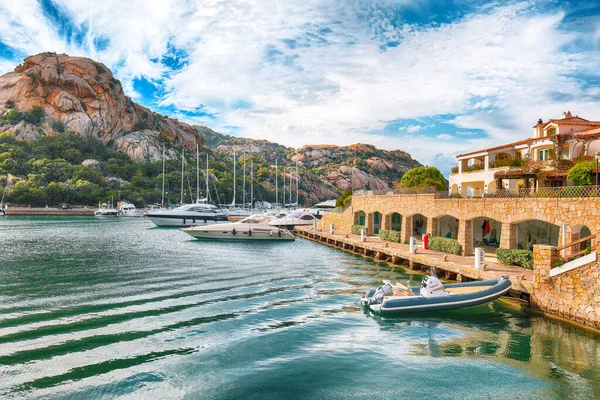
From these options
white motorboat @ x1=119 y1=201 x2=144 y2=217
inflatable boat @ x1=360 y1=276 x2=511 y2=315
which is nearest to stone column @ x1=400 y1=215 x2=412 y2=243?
inflatable boat @ x1=360 y1=276 x2=511 y2=315

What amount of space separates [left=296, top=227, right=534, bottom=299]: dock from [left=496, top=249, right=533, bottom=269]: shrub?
34cm

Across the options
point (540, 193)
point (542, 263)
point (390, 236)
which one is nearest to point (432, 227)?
point (390, 236)

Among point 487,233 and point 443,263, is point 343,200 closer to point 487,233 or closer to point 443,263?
point 487,233

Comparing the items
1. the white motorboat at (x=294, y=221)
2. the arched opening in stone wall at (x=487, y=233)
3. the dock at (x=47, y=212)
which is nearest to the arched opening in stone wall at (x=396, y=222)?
the arched opening in stone wall at (x=487, y=233)

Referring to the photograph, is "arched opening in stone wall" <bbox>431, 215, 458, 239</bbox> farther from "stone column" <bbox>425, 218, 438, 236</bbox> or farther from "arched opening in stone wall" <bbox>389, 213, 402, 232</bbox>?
"arched opening in stone wall" <bbox>389, 213, 402, 232</bbox>

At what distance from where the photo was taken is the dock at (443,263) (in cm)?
1747

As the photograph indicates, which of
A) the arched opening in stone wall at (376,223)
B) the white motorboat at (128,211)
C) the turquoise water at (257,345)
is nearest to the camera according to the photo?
the turquoise water at (257,345)

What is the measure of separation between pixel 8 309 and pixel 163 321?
6081 millimetres

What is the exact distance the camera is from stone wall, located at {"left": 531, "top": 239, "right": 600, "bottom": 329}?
14.2 meters

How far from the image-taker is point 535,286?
16391 mm

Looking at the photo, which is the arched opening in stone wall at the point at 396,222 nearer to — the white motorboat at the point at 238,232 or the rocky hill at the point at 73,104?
the white motorboat at the point at 238,232

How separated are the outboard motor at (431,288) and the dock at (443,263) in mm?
3235

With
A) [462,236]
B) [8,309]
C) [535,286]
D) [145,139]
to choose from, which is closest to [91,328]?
[8,309]

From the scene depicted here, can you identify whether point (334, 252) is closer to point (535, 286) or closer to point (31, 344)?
point (535, 286)
